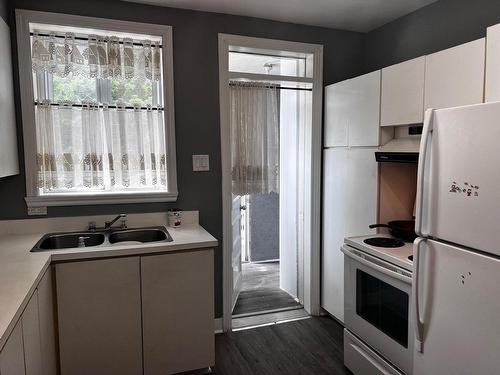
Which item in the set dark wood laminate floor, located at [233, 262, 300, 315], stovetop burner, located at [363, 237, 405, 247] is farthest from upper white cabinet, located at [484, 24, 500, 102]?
dark wood laminate floor, located at [233, 262, 300, 315]

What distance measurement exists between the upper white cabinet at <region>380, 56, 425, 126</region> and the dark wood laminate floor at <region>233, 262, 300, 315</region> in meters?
1.95

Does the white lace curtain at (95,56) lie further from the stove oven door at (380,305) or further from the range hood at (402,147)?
the stove oven door at (380,305)

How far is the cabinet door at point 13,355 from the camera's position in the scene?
46.0 inches

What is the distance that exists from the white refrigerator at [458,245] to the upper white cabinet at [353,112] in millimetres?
899

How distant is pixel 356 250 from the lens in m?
2.25

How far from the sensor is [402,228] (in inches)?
92.4

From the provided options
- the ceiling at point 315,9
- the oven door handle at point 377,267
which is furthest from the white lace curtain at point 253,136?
the oven door handle at point 377,267

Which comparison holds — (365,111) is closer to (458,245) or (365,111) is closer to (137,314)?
(458,245)

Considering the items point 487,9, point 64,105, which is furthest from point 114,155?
point 487,9

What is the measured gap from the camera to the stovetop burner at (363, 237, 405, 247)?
2201mm

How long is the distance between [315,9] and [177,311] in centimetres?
230

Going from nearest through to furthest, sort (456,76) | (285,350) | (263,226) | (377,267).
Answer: (456,76)
(377,267)
(285,350)
(263,226)

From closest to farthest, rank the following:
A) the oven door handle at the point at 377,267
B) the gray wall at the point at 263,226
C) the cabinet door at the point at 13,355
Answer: the cabinet door at the point at 13,355, the oven door handle at the point at 377,267, the gray wall at the point at 263,226

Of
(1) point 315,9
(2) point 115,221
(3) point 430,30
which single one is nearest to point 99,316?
(2) point 115,221
